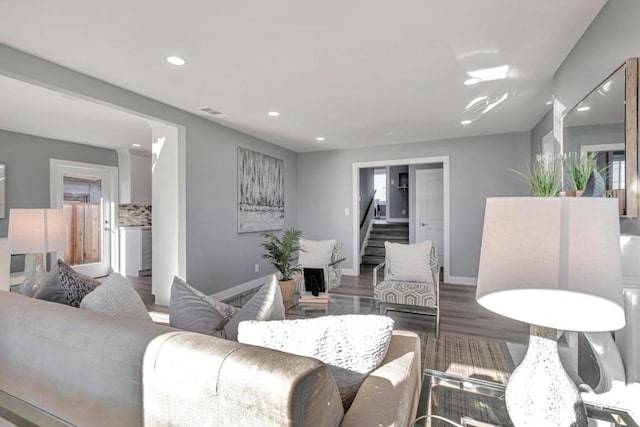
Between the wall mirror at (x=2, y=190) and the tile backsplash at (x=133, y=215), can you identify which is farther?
the tile backsplash at (x=133, y=215)

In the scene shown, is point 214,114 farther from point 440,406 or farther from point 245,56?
point 440,406

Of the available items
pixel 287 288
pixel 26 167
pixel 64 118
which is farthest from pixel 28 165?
pixel 287 288

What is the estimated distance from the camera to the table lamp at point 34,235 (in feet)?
6.68

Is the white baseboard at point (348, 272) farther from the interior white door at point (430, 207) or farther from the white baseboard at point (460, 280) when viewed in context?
the interior white door at point (430, 207)

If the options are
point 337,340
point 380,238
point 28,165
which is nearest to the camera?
point 337,340

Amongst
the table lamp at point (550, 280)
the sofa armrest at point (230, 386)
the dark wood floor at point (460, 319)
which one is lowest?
the dark wood floor at point (460, 319)

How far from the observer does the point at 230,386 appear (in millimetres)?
737

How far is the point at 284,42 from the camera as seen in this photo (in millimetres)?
2215

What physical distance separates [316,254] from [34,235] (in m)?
2.87

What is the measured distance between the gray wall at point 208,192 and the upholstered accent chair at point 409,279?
2.17 m

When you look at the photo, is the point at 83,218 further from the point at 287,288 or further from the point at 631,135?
the point at 631,135

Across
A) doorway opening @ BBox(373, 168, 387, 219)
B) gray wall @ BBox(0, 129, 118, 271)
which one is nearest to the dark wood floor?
gray wall @ BBox(0, 129, 118, 271)

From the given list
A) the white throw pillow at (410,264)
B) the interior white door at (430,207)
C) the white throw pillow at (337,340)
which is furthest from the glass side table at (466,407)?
the interior white door at (430,207)

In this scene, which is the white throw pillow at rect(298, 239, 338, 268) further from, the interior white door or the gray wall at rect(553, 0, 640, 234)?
the interior white door
